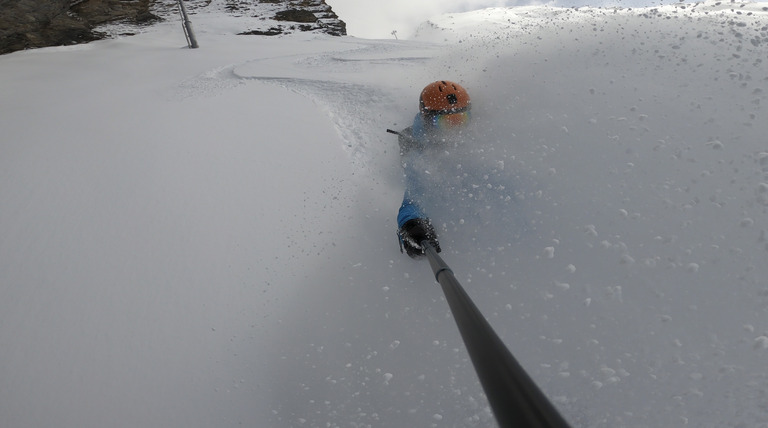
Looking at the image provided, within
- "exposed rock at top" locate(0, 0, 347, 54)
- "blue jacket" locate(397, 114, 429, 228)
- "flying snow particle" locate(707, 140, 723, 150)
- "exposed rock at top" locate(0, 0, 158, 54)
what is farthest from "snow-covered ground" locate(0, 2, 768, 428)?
"exposed rock at top" locate(0, 0, 347, 54)

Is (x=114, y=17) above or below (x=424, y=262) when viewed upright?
above

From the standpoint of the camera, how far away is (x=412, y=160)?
14.0 feet

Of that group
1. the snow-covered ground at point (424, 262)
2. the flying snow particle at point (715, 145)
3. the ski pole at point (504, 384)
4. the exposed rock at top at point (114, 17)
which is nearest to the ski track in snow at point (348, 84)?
the snow-covered ground at point (424, 262)

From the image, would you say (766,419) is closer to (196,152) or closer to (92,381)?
(92,381)

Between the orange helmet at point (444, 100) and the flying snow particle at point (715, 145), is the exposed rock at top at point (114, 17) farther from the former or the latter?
the flying snow particle at point (715, 145)

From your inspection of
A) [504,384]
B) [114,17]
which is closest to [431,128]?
[504,384]

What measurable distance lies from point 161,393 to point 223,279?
Result: 0.97 metres

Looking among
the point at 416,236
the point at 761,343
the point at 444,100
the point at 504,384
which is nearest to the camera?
the point at 504,384

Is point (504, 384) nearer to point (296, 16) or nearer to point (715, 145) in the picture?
point (715, 145)

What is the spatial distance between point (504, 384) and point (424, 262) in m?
2.37

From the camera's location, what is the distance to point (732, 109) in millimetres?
2762

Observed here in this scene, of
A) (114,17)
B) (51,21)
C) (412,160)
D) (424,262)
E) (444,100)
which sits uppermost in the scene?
(114,17)

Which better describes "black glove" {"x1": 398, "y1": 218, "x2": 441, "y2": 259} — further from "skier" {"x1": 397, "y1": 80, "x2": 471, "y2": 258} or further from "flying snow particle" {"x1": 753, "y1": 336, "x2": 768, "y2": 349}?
"flying snow particle" {"x1": 753, "y1": 336, "x2": 768, "y2": 349}

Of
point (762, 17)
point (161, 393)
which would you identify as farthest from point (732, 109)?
point (161, 393)
